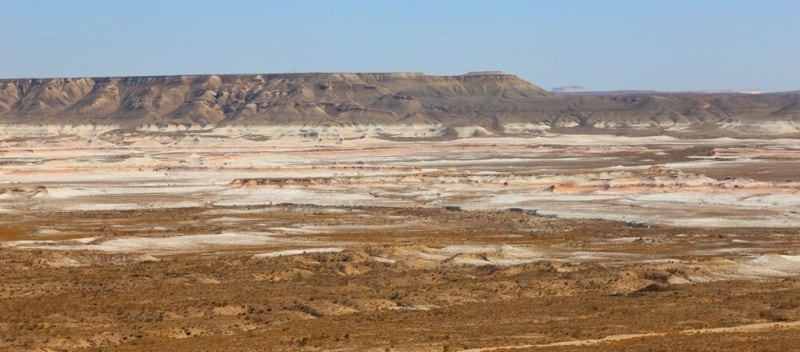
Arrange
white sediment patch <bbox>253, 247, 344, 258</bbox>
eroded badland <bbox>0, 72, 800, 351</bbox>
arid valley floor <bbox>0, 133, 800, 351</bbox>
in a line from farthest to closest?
white sediment patch <bbox>253, 247, 344, 258</bbox>
eroded badland <bbox>0, 72, 800, 351</bbox>
arid valley floor <bbox>0, 133, 800, 351</bbox>

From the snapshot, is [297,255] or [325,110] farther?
[325,110]

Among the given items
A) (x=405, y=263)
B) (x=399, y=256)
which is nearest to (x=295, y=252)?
(x=399, y=256)

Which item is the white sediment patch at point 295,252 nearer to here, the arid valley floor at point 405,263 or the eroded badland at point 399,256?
the arid valley floor at point 405,263

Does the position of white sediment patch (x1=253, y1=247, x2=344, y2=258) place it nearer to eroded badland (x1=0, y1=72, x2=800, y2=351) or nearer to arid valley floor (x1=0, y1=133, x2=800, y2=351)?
arid valley floor (x1=0, y1=133, x2=800, y2=351)

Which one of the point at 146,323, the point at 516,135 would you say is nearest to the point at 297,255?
the point at 146,323

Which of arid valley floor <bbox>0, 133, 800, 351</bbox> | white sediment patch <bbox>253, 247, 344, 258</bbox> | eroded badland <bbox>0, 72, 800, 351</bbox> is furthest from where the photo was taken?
white sediment patch <bbox>253, 247, 344, 258</bbox>

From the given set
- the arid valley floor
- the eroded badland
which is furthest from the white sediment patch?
the eroded badland

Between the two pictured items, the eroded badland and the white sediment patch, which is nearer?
the eroded badland

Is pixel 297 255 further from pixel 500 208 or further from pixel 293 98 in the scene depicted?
pixel 293 98

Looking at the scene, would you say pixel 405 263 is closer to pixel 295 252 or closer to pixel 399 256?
pixel 399 256
